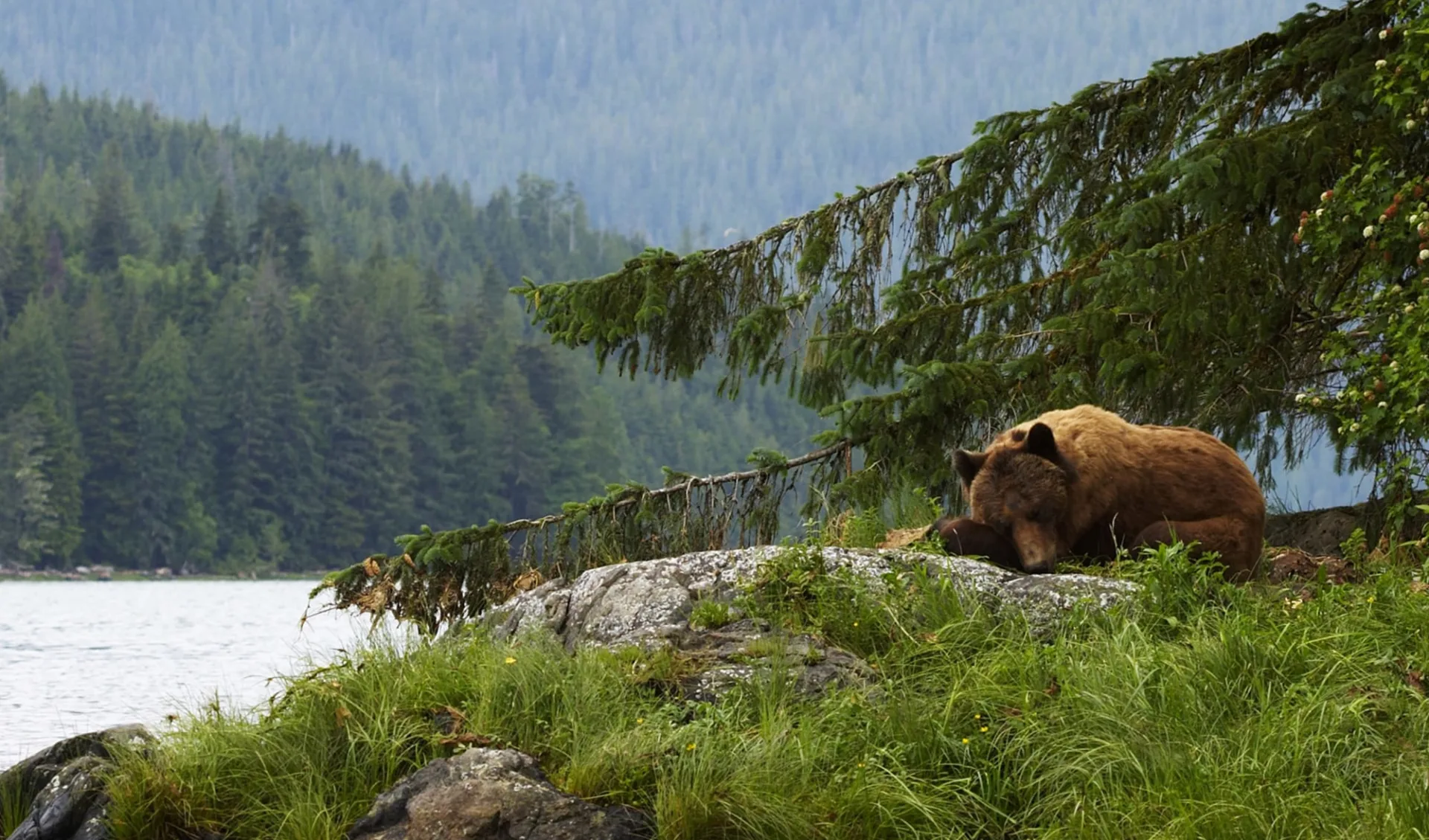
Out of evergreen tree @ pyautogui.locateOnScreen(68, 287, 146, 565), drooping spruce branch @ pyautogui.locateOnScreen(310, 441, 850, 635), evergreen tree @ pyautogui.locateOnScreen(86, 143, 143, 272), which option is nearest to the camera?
drooping spruce branch @ pyautogui.locateOnScreen(310, 441, 850, 635)

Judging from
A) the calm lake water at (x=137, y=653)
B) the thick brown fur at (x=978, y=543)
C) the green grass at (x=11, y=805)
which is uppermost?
the thick brown fur at (x=978, y=543)

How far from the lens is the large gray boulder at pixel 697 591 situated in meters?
7.64

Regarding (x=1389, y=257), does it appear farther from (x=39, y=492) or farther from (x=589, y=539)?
(x=39, y=492)

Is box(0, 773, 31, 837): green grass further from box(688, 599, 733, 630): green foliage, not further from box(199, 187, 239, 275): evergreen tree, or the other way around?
box(199, 187, 239, 275): evergreen tree

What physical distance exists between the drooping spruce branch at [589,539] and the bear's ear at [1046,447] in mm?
4362

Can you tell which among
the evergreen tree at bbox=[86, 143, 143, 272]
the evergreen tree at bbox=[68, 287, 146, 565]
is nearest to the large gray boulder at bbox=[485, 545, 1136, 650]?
the evergreen tree at bbox=[68, 287, 146, 565]

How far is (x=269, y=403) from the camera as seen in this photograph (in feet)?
308

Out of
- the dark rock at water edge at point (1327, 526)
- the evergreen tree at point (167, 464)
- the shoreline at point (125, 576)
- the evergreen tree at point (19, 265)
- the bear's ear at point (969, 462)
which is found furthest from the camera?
the evergreen tree at point (19, 265)

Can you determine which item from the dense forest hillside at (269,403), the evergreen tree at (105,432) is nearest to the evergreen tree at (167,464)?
the dense forest hillside at (269,403)

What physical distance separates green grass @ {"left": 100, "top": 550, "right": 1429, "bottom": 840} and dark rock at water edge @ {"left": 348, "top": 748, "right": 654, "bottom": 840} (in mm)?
153

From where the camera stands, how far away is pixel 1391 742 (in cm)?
639

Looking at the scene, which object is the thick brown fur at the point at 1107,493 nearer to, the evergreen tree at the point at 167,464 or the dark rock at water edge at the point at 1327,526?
the dark rock at water edge at the point at 1327,526

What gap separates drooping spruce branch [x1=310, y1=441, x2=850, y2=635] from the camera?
12.1m

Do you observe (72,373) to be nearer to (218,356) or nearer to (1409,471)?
(218,356)
